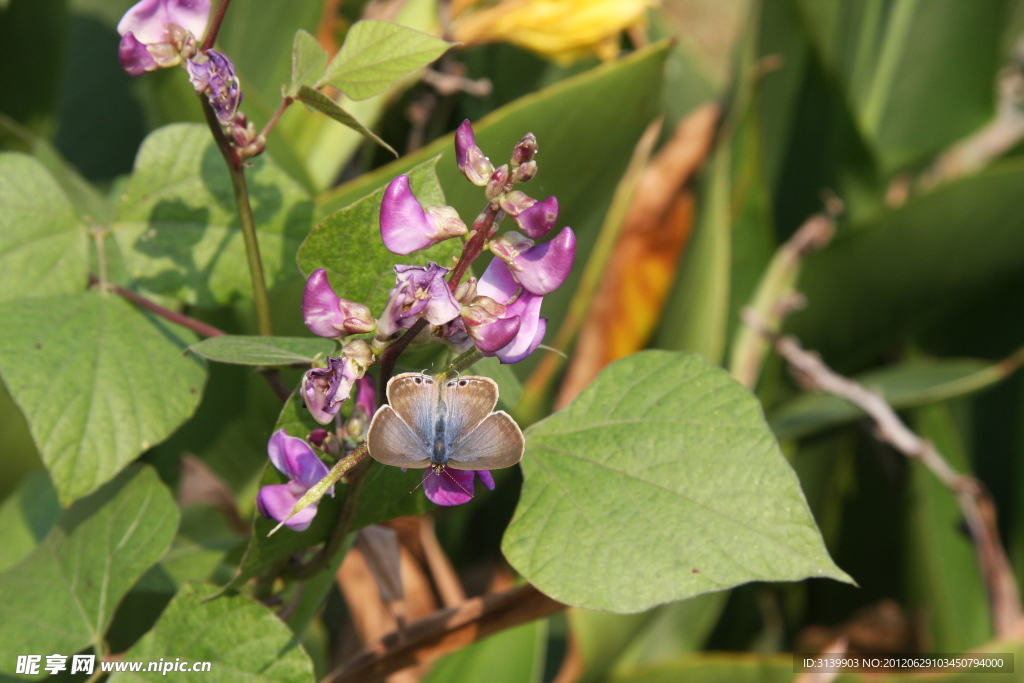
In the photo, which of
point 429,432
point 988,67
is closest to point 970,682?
point 429,432

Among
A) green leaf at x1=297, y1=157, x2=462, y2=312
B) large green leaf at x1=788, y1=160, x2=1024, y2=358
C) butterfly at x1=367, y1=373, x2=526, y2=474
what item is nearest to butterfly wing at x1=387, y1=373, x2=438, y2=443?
butterfly at x1=367, y1=373, x2=526, y2=474

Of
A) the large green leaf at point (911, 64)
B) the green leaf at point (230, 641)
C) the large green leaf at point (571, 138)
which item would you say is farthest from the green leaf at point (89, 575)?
the large green leaf at point (911, 64)

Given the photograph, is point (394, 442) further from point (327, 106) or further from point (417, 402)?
point (327, 106)

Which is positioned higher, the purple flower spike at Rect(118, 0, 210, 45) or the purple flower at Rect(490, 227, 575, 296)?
the purple flower spike at Rect(118, 0, 210, 45)

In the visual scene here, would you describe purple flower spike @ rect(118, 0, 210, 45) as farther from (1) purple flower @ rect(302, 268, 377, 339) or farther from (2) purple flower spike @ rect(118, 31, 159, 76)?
(1) purple flower @ rect(302, 268, 377, 339)

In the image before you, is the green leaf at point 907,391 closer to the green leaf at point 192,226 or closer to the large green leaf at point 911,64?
the large green leaf at point 911,64
